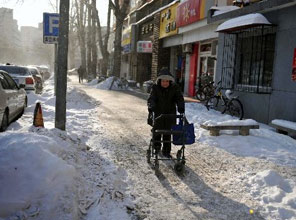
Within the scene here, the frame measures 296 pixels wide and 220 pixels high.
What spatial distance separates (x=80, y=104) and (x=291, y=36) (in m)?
8.17

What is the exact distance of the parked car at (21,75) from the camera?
13934 millimetres

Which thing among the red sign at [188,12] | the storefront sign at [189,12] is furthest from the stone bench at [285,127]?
the red sign at [188,12]

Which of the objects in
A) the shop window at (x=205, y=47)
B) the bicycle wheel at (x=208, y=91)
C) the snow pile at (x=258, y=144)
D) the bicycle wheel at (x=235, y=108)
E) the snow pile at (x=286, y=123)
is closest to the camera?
the snow pile at (x=258, y=144)

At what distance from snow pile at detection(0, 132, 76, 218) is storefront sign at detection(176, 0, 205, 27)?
40.8ft

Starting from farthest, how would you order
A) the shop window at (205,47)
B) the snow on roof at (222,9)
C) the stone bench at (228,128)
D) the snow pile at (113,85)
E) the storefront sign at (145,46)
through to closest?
the storefront sign at (145,46) < the snow pile at (113,85) < the shop window at (205,47) < the snow on roof at (222,9) < the stone bench at (228,128)

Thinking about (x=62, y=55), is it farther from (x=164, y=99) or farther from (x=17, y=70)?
(x=17, y=70)

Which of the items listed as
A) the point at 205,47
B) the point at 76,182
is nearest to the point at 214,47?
the point at 205,47

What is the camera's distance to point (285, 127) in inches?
Result: 318

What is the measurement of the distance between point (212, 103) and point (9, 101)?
813 cm

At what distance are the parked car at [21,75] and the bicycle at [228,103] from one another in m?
7.74

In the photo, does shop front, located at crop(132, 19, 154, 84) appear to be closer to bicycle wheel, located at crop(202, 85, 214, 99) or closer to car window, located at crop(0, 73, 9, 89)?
bicycle wheel, located at crop(202, 85, 214, 99)

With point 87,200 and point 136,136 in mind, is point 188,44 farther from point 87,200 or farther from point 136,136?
point 87,200

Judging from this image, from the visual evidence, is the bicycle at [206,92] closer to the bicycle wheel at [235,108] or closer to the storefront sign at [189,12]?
the bicycle wheel at [235,108]

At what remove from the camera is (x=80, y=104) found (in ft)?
43.5
